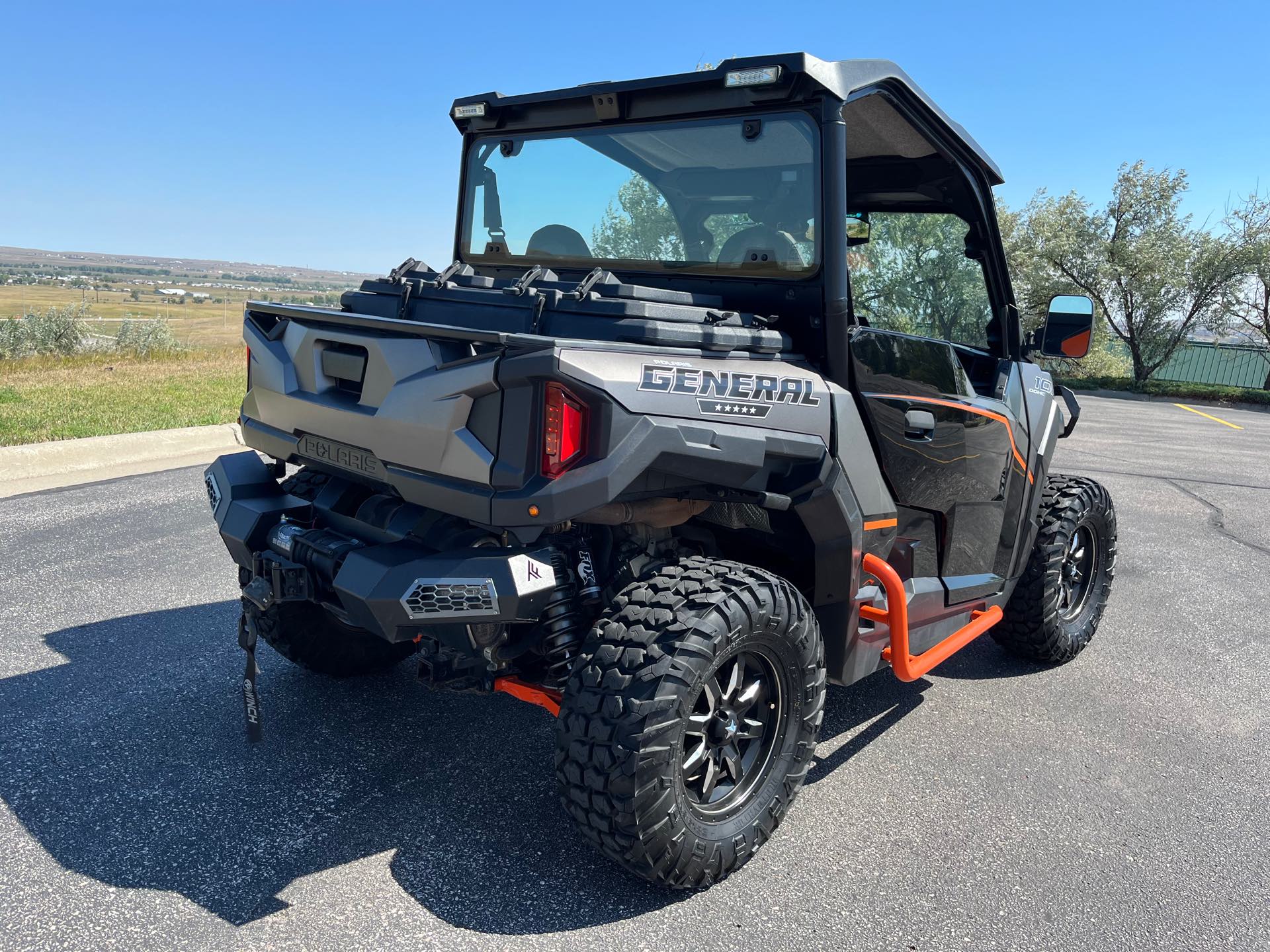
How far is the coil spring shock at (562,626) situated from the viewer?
2.57m

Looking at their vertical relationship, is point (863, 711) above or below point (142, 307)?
above

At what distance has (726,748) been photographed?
269cm

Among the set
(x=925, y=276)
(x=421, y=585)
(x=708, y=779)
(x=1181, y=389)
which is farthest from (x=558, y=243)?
(x=1181, y=389)

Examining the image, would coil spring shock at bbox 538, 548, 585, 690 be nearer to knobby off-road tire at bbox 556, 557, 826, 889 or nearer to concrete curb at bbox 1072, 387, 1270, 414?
knobby off-road tire at bbox 556, 557, 826, 889

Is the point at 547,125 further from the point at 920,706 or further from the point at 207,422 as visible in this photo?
the point at 207,422

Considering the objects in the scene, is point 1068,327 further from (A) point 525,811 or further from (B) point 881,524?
(A) point 525,811

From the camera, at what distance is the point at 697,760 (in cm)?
258

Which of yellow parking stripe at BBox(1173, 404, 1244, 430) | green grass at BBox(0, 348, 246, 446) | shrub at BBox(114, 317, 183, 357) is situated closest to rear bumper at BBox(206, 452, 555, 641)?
green grass at BBox(0, 348, 246, 446)

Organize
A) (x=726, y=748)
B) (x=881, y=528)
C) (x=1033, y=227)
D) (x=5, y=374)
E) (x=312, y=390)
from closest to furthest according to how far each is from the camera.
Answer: (x=726, y=748) → (x=312, y=390) → (x=881, y=528) → (x=5, y=374) → (x=1033, y=227)

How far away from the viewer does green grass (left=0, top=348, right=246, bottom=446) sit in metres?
8.59

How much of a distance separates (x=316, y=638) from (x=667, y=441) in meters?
1.96

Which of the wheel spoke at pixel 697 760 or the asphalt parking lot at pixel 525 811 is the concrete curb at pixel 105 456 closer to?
the asphalt parking lot at pixel 525 811

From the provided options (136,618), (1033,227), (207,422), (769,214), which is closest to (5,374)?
(207,422)

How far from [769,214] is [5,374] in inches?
583
